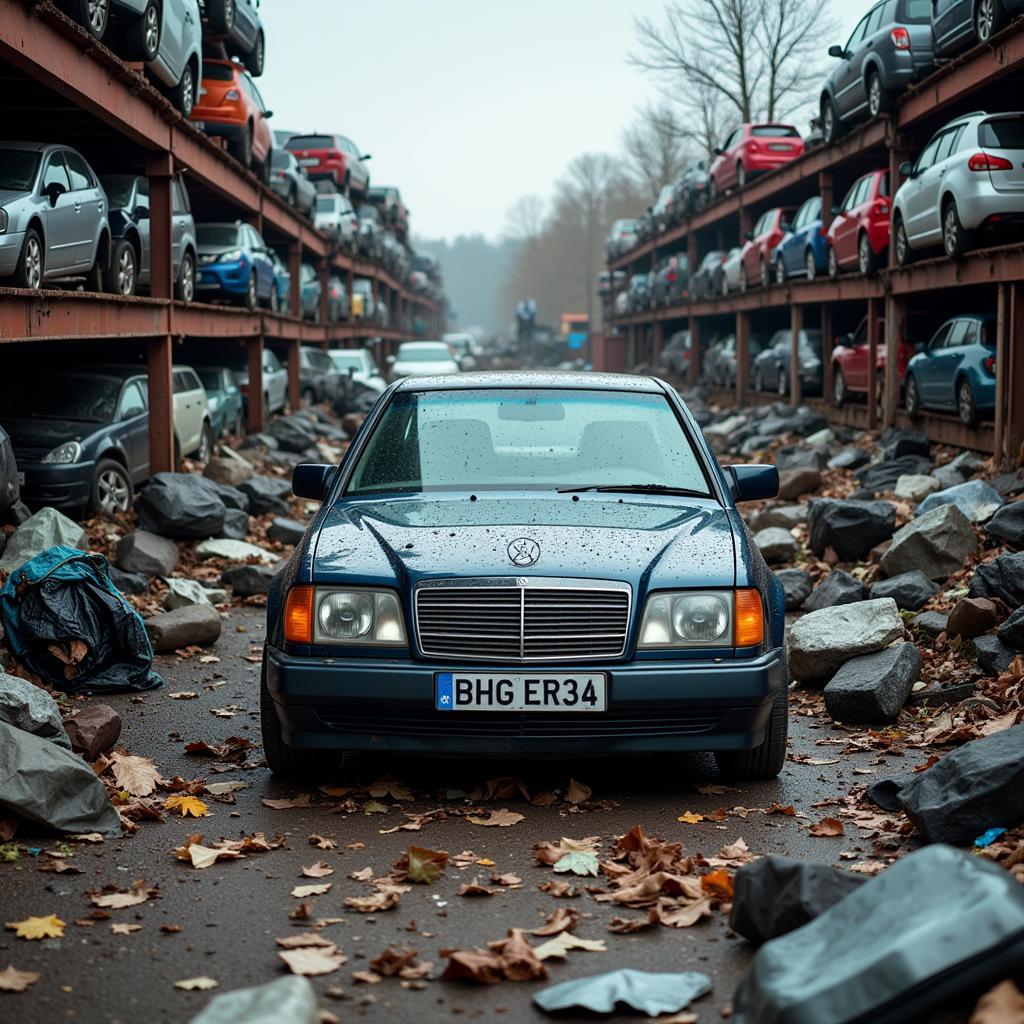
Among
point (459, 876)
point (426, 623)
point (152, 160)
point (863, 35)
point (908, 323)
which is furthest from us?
point (908, 323)

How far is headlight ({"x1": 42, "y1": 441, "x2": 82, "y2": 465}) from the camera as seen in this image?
11.9 metres

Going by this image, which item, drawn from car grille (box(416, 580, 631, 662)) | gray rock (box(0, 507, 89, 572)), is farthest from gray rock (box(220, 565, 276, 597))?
car grille (box(416, 580, 631, 662))

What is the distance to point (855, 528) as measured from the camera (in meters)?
11.5

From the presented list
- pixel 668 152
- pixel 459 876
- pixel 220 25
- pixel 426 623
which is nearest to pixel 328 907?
pixel 459 876

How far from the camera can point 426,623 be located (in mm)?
5102

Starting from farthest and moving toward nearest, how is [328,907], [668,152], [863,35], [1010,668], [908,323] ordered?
[668,152] → [908,323] → [863,35] → [1010,668] → [328,907]

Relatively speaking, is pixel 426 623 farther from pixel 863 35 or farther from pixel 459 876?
pixel 863 35

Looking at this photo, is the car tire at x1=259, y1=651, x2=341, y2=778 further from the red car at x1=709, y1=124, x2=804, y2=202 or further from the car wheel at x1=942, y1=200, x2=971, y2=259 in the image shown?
the red car at x1=709, y1=124, x2=804, y2=202

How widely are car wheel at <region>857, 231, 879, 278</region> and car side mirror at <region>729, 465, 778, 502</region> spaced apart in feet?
43.9

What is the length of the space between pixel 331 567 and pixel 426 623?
1.42 feet

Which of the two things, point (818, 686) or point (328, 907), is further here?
point (818, 686)

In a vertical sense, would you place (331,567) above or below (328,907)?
above

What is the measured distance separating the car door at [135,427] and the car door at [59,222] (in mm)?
2181

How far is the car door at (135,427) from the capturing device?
1345 cm
